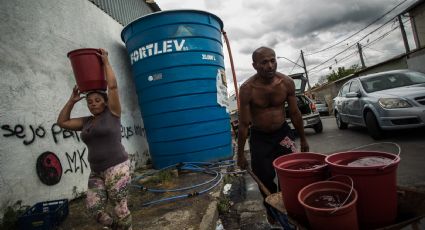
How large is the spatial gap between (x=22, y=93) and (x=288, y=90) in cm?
320

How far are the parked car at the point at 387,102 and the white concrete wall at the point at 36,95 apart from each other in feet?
18.6

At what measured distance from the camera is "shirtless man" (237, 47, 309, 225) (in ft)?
9.81

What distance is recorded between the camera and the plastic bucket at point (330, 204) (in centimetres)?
120

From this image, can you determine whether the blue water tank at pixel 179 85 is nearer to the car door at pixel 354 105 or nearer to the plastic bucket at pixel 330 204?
the car door at pixel 354 105

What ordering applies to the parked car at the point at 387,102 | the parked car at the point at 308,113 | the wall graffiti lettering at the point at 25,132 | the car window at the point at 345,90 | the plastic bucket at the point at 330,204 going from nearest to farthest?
the plastic bucket at the point at 330,204 → the wall graffiti lettering at the point at 25,132 → the parked car at the point at 387,102 → the car window at the point at 345,90 → the parked car at the point at 308,113

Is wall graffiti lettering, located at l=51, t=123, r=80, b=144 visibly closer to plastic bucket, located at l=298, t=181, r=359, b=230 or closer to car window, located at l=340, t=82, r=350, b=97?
plastic bucket, located at l=298, t=181, r=359, b=230

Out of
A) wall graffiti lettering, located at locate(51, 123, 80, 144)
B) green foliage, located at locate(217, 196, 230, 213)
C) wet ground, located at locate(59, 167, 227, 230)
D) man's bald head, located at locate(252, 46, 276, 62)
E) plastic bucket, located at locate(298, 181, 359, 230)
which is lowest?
green foliage, located at locate(217, 196, 230, 213)

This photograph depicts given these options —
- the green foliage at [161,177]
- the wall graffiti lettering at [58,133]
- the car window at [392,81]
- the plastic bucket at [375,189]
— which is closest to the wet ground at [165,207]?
the green foliage at [161,177]

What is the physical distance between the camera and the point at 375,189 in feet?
4.29

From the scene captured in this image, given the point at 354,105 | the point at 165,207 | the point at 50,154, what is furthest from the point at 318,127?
the point at 50,154

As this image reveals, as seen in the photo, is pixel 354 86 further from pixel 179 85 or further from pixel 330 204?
pixel 330 204

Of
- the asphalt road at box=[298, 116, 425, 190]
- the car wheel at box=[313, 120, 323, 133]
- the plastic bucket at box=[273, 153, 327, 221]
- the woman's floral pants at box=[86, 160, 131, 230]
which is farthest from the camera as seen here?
the car wheel at box=[313, 120, 323, 133]

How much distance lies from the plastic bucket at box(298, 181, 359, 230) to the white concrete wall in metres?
3.20

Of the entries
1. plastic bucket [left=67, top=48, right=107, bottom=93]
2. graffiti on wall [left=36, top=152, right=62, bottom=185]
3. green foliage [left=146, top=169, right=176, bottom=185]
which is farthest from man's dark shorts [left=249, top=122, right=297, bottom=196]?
graffiti on wall [left=36, top=152, right=62, bottom=185]
